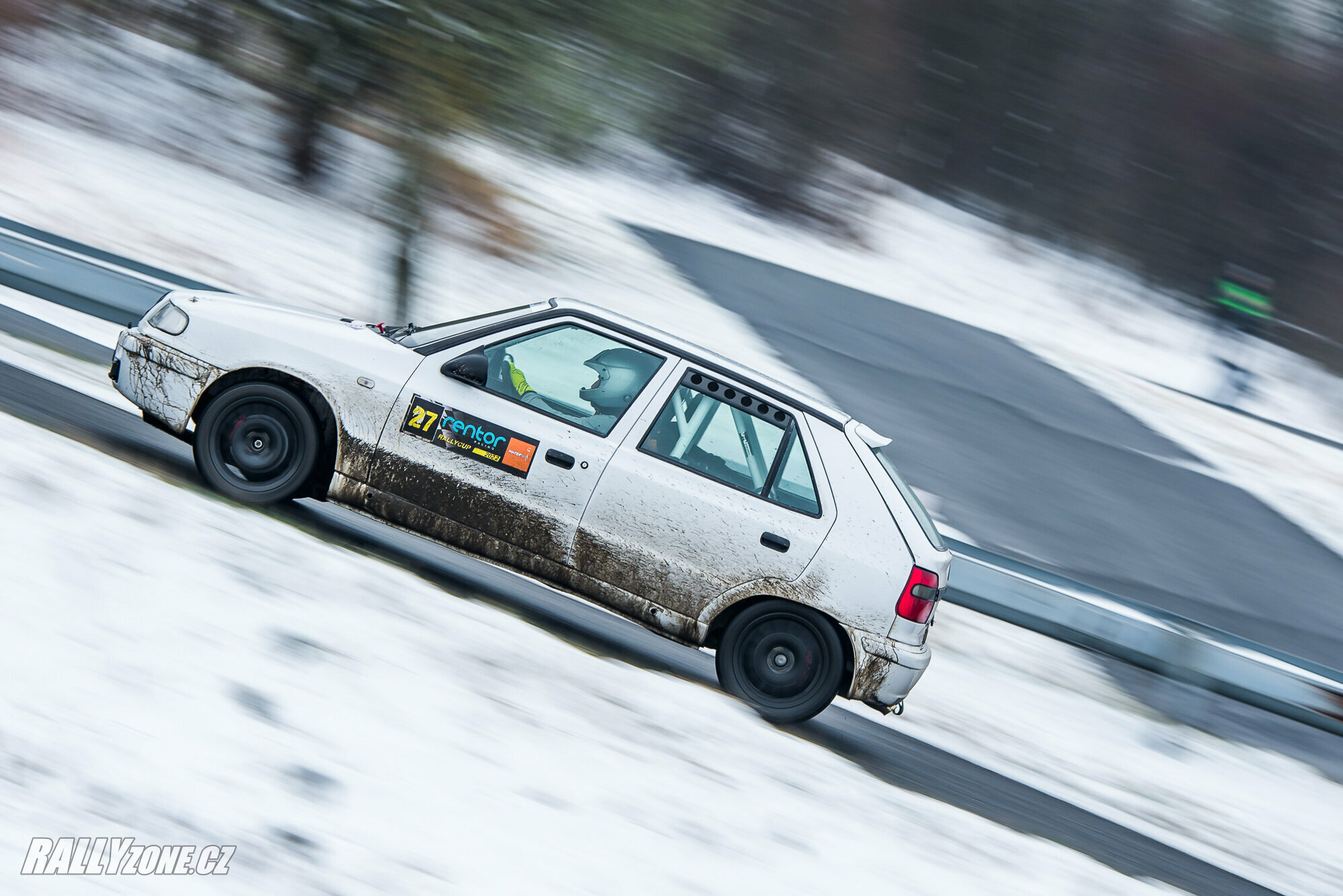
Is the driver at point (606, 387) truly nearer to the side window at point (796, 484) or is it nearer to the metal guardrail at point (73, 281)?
the side window at point (796, 484)

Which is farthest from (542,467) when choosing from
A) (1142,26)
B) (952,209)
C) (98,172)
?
(1142,26)

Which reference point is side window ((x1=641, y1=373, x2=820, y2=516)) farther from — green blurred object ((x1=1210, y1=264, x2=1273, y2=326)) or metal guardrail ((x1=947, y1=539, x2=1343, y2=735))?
green blurred object ((x1=1210, y1=264, x2=1273, y2=326))

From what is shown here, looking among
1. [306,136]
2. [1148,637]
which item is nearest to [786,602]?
[1148,637]

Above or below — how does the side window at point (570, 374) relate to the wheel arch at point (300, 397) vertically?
above

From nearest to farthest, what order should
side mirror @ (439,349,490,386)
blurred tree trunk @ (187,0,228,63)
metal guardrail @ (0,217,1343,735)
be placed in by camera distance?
side mirror @ (439,349,490,386) < metal guardrail @ (0,217,1343,735) < blurred tree trunk @ (187,0,228,63)

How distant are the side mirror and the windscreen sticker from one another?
168 millimetres

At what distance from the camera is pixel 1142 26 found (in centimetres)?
3900

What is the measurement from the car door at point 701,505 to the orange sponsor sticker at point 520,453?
36 centimetres

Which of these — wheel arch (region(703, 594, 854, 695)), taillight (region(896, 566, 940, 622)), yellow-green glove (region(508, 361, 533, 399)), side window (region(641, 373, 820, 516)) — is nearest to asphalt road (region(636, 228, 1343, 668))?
taillight (region(896, 566, 940, 622))

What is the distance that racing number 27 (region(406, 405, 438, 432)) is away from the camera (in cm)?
621

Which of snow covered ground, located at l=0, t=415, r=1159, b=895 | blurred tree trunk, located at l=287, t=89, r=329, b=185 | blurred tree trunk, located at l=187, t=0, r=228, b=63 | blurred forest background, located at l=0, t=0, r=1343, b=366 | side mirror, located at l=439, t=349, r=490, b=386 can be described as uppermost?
blurred forest background, located at l=0, t=0, r=1343, b=366

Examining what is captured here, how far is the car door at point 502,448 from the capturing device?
20.3 ft

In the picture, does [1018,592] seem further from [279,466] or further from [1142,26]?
[1142,26]

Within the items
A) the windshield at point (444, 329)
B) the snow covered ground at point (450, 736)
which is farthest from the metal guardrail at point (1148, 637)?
the windshield at point (444, 329)
